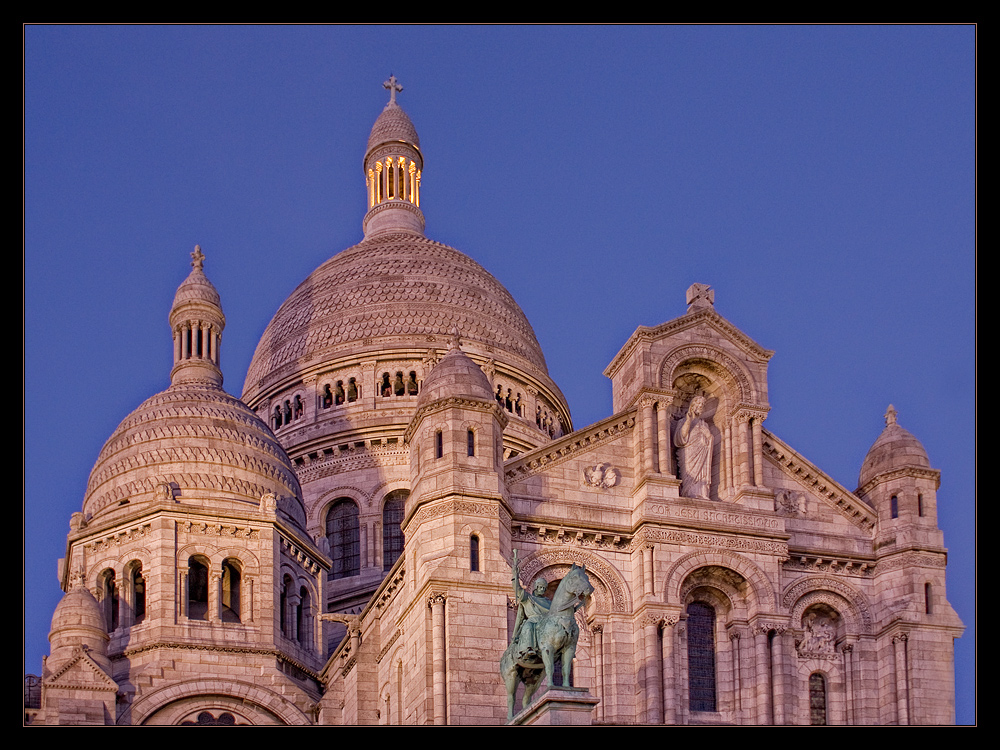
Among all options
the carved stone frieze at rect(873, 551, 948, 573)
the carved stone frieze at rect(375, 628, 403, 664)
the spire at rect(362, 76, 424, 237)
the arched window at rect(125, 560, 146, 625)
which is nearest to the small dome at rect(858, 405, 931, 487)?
the carved stone frieze at rect(873, 551, 948, 573)

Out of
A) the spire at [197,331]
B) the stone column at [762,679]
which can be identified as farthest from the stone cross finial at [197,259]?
the stone column at [762,679]

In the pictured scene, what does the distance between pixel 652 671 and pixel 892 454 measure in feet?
31.7

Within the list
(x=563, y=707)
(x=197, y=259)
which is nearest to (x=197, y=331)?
(x=197, y=259)

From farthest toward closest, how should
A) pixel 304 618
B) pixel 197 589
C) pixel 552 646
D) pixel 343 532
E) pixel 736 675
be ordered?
pixel 343 532 → pixel 304 618 → pixel 197 589 → pixel 736 675 → pixel 552 646

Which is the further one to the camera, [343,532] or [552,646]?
[343,532]

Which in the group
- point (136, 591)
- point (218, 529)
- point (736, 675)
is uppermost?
point (218, 529)

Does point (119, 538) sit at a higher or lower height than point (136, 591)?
higher

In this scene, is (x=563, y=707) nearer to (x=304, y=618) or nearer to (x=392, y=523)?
(x=304, y=618)

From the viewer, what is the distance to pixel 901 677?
52625 millimetres

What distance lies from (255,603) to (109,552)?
4706 mm

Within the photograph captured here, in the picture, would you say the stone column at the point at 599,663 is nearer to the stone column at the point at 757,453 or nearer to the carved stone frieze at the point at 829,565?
the carved stone frieze at the point at 829,565

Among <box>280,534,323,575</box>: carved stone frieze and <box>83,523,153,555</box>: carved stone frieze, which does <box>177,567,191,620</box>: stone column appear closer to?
<box>83,523,153,555</box>: carved stone frieze

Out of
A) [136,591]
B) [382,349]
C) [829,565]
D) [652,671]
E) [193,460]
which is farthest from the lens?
[382,349]

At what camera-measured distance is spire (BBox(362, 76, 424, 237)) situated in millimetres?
87688
